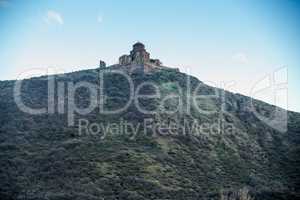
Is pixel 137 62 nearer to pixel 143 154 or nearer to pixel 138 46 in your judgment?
pixel 138 46

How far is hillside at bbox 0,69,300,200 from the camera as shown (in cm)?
2970

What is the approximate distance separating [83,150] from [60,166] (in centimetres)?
393

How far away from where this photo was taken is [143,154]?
119 ft

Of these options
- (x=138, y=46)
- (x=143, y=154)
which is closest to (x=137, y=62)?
(x=138, y=46)

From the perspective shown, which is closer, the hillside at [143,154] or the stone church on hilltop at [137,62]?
the hillside at [143,154]

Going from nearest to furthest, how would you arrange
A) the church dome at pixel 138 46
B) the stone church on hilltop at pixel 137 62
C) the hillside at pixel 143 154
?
the hillside at pixel 143 154 → the stone church on hilltop at pixel 137 62 → the church dome at pixel 138 46

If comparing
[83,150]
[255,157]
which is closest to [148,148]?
[83,150]

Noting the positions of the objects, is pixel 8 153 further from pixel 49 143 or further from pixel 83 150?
pixel 83 150

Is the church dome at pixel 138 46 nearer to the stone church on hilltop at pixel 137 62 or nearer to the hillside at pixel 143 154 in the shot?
the stone church on hilltop at pixel 137 62

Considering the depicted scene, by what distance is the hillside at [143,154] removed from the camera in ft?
97.5

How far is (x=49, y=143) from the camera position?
3853 centimetres

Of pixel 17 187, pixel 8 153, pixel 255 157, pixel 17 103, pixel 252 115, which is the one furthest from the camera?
pixel 252 115

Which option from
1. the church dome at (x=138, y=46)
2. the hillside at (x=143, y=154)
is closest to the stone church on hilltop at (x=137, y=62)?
the church dome at (x=138, y=46)

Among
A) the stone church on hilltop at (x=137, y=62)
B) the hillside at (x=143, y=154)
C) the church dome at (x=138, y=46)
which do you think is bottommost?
the hillside at (x=143, y=154)
